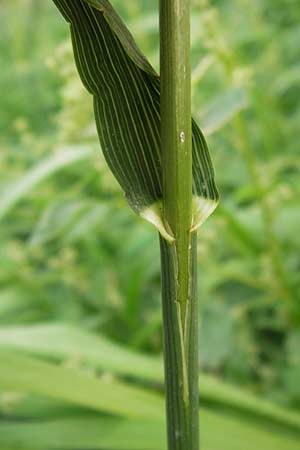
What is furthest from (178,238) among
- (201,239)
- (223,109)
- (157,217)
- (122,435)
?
(201,239)

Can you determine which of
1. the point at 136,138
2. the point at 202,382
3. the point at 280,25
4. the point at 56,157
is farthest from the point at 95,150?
the point at 280,25

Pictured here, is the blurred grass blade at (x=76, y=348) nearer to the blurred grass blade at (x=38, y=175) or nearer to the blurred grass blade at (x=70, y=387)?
the blurred grass blade at (x=70, y=387)

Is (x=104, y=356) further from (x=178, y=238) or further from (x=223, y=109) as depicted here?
(x=178, y=238)

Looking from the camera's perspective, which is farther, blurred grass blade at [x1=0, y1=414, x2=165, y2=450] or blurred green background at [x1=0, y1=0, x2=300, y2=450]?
blurred green background at [x1=0, y1=0, x2=300, y2=450]

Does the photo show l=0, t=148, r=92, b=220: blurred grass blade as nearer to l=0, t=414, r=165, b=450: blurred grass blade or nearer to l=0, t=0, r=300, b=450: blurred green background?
l=0, t=0, r=300, b=450: blurred green background

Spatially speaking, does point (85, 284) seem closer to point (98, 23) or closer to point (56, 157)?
point (56, 157)

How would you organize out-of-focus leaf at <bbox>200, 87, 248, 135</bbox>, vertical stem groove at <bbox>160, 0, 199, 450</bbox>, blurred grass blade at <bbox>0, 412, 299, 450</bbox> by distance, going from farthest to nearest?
1. blurred grass blade at <bbox>0, 412, 299, 450</bbox>
2. out-of-focus leaf at <bbox>200, 87, 248, 135</bbox>
3. vertical stem groove at <bbox>160, 0, 199, 450</bbox>

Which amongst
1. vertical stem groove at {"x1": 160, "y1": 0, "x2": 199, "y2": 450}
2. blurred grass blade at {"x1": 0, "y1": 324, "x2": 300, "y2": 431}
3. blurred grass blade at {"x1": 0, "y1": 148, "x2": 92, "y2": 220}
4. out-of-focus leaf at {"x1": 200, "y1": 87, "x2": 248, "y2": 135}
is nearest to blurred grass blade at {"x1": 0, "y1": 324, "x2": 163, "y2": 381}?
blurred grass blade at {"x1": 0, "y1": 324, "x2": 300, "y2": 431}
